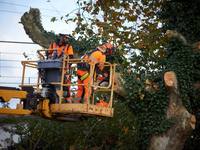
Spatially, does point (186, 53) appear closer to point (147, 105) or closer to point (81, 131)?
point (147, 105)

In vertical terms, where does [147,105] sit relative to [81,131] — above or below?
above

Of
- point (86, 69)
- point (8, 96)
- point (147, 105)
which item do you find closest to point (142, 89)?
point (147, 105)

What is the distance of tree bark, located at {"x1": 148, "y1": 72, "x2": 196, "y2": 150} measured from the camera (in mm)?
9164

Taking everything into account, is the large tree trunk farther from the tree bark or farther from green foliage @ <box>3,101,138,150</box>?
green foliage @ <box>3,101,138,150</box>

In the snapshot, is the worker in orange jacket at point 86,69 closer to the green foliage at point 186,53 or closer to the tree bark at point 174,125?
the tree bark at point 174,125

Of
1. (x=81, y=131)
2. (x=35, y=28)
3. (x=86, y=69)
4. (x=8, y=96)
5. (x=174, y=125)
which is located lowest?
(x=81, y=131)

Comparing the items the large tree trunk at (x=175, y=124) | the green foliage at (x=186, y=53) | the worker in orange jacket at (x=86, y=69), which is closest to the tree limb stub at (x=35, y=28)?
the large tree trunk at (x=175, y=124)

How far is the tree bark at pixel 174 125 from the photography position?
9164mm

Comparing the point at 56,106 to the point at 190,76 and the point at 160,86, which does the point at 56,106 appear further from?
the point at 190,76

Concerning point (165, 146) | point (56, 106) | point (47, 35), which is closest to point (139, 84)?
point (165, 146)

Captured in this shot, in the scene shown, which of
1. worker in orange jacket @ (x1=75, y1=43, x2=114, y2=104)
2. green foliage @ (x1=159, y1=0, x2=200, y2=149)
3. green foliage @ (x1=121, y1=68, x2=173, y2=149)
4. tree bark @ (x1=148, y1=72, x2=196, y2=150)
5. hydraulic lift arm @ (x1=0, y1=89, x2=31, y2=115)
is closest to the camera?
hydraulic lift arm @ (x1=0, y1=89, x2=31, y2=115)

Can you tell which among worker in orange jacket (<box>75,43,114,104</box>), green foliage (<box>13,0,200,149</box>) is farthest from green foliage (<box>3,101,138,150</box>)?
worker in orange jacket (<box>75,43,114,104</box>)

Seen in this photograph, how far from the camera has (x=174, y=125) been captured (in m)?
9.20

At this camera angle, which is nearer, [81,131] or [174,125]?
[174,125]
